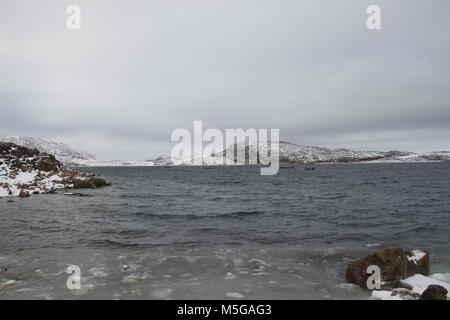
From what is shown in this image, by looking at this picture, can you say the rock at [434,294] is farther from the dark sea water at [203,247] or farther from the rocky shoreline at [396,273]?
the dark sea water at [203,247]

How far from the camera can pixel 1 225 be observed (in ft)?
54.1

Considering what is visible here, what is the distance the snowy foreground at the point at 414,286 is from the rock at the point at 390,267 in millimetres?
239

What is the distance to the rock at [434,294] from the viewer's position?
22.5 feet

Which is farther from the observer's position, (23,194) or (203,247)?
(23,194)

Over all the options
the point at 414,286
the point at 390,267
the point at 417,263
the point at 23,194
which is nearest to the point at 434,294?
the point at 414,286

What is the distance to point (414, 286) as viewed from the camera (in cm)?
798

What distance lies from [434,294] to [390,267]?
1.53 meters

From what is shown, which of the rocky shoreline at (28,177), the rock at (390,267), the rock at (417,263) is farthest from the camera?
the rocky shoreline at (28,177)

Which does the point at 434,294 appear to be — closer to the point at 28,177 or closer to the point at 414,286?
the point at 414,286

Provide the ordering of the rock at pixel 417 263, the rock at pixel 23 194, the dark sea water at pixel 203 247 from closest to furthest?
the dark sea water at pixel 203 247 → the rock at pixel 417 263 → the rock at pixel 23 194

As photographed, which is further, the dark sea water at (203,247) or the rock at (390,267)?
the rock at (390,267)

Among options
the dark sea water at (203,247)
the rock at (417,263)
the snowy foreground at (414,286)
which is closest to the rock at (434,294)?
the snowy foreground at (414,286)
